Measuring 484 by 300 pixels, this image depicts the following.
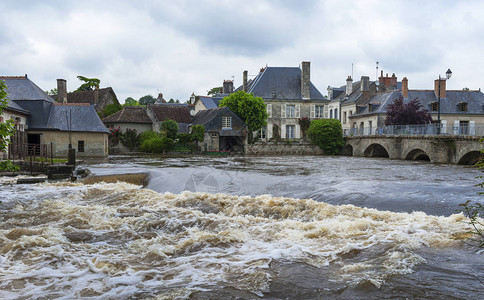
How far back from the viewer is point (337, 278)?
4754 millimetres

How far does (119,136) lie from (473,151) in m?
30.9

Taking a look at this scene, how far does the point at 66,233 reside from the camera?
22.4ft

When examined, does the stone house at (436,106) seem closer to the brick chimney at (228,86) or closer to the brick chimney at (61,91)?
A: the brick chimney at (228,86)

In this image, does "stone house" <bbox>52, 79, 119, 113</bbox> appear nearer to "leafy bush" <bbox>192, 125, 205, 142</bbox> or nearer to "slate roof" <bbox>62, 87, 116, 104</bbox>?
"slate roof" <bbox>62, 87, 116, 104</bbox>

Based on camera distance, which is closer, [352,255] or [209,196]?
[352,255]

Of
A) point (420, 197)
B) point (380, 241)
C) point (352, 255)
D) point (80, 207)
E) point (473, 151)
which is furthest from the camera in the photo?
point (473, 151)

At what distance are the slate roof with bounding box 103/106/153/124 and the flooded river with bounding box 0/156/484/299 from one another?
2954 cm

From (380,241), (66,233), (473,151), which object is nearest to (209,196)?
(66,233)

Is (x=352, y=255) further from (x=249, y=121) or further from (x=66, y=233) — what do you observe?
(x=249, y=121)

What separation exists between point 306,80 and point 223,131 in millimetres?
13734

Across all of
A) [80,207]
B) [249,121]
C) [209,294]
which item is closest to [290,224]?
[209,294]

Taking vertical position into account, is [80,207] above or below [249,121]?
below

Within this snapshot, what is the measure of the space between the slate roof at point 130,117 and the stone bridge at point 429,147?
74.1 ft

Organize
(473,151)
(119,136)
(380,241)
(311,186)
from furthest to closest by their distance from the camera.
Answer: (119,136)
(473,151)
(311,186)
(380,241)
